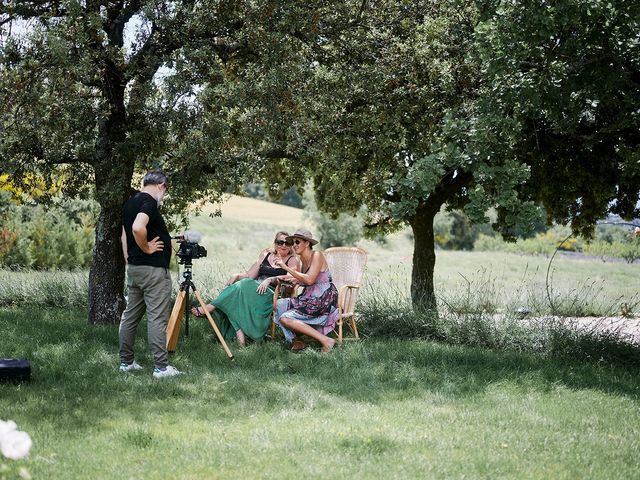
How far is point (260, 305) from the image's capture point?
8.65 metres

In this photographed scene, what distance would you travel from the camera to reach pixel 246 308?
8602 mm

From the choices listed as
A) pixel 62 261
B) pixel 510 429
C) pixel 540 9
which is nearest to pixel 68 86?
pixel 540 9

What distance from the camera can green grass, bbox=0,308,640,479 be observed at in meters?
4.42

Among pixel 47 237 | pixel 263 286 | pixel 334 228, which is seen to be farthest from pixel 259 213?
pixel 263 286

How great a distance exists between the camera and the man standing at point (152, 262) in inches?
257

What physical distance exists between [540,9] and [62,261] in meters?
14.4

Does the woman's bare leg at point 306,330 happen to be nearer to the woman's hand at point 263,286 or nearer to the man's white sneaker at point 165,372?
the woman's hand at point 263,286

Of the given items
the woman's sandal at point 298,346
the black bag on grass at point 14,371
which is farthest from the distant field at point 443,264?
the black bag on grass at point 14,371

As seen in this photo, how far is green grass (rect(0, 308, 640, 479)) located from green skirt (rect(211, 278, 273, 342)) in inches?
16.3

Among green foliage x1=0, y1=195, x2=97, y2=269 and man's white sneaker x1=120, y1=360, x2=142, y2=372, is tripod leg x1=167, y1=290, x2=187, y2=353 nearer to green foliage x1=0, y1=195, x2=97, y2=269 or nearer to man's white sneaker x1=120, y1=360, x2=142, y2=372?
man's white sneaker x1=120, y1=360, x2=142, y2=372

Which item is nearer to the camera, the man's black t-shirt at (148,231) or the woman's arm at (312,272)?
the man's black t-shirt at (148,231)

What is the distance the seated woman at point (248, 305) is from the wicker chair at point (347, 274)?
59 cm

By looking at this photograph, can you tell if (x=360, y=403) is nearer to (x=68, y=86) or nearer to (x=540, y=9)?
(x=540, y=9)

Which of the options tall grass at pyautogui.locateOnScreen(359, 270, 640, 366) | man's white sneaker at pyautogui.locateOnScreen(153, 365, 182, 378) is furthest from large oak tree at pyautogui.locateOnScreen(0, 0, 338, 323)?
tall grass at pyautogui.locateOnScreen(359, 270, 640, 366)
